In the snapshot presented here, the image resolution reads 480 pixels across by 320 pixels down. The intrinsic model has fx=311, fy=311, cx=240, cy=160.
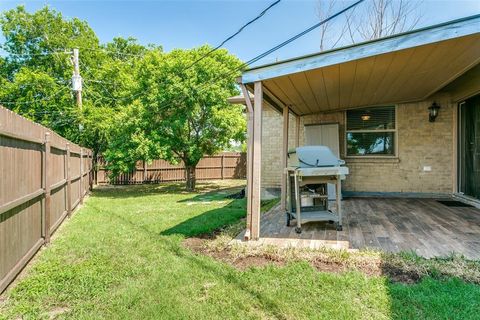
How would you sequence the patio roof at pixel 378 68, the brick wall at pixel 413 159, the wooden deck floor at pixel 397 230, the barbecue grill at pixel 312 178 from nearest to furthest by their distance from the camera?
the patio roof at pixel 378 68 → the wooden deck floor at pixel 397 230 → the barbecue grill at pixel 312 178 → the brick wall at pixel 413 159

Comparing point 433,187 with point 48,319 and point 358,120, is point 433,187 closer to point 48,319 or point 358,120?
point 358,120

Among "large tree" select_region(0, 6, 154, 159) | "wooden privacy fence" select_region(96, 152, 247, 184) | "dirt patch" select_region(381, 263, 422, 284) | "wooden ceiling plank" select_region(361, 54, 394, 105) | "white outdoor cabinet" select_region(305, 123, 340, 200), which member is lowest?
"dirt patch" select_region(381, 263, 422, 284)

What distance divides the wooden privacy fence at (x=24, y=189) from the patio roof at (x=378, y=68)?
109 inches

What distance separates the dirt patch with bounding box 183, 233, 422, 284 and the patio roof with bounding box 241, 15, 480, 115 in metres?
2.31

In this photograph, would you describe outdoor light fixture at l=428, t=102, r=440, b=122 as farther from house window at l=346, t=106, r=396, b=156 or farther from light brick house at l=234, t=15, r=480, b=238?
house window at l=346, t=106, r=396, b=156

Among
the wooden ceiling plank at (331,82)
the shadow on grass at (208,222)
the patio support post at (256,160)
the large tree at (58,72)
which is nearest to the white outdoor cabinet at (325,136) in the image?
the wooden ceiling plank at (331,82)

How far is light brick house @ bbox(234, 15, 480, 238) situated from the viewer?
13.4 feet

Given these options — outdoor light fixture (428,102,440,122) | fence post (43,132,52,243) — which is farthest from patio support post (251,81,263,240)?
outdoor light fixture (428,102,440,122)

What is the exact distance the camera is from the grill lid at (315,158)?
4777mm

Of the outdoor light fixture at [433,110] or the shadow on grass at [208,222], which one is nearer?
the shadow on grass at [208,222]

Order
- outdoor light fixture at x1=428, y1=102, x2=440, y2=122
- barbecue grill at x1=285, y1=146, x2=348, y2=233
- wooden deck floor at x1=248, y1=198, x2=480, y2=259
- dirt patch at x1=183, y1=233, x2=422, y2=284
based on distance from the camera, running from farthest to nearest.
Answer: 1. outdoor light fixture at x1=428, y1=102, x2=440, y2=122
2. barbecue grill at x1=285, y1=146, x2=348, y2=233
3. wooden deck floor at x1=248, y1=198, x2=480, y2=259
4. dirt patch at x1=183, y1=233, x2=422, y2=284

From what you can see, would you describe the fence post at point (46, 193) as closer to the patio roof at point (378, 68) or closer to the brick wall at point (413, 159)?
the patio roof at point (378, 68)

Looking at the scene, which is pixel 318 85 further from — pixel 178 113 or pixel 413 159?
pixel 178 113

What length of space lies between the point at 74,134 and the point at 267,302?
1340 cm
